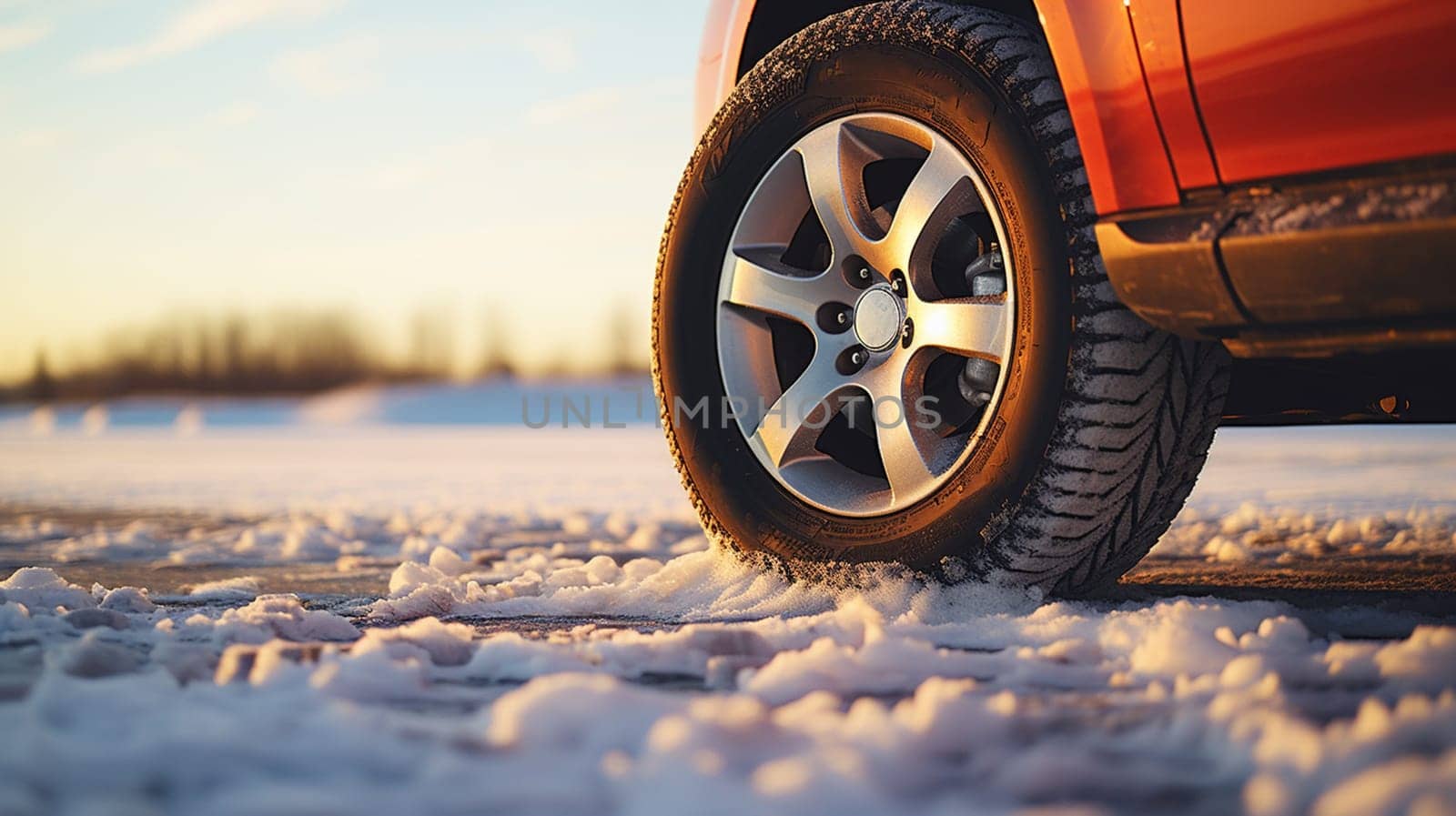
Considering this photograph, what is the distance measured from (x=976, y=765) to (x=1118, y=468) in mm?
1168

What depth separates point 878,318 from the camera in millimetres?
2799

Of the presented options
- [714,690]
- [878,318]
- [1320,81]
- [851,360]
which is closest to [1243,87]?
[1320,81]

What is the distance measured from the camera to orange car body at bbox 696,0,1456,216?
6.38ft

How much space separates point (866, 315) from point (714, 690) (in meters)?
1.22

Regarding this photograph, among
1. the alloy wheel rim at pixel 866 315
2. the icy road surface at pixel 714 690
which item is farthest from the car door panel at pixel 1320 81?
the icy road surface at pixel 714 690

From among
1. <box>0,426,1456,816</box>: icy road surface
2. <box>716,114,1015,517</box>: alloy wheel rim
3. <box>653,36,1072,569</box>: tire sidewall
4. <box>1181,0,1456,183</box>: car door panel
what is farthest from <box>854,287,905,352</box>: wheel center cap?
<box>1181,0,1456,183</box>: car door panel

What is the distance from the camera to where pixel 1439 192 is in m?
1.91

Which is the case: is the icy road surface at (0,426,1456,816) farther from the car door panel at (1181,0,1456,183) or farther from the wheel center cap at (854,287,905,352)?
the car door panel at (1181,0,1456,183)

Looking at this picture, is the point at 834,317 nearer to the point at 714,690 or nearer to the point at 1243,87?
the point at 1243,87

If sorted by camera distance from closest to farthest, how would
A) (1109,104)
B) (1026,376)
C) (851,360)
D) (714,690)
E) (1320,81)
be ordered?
1. (714,690)
2. (1320,81)
3. (1109,104)
4. (1026,376)
5. (851,360)

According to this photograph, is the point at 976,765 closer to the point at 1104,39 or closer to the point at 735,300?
the point at 1104,39

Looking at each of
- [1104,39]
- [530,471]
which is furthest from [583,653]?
[530,471]

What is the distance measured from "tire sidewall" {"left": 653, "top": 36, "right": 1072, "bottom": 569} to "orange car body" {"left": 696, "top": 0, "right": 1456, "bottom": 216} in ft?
0.66

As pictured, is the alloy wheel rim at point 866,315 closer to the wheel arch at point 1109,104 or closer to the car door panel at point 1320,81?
the wheel arch at point 1109,104
